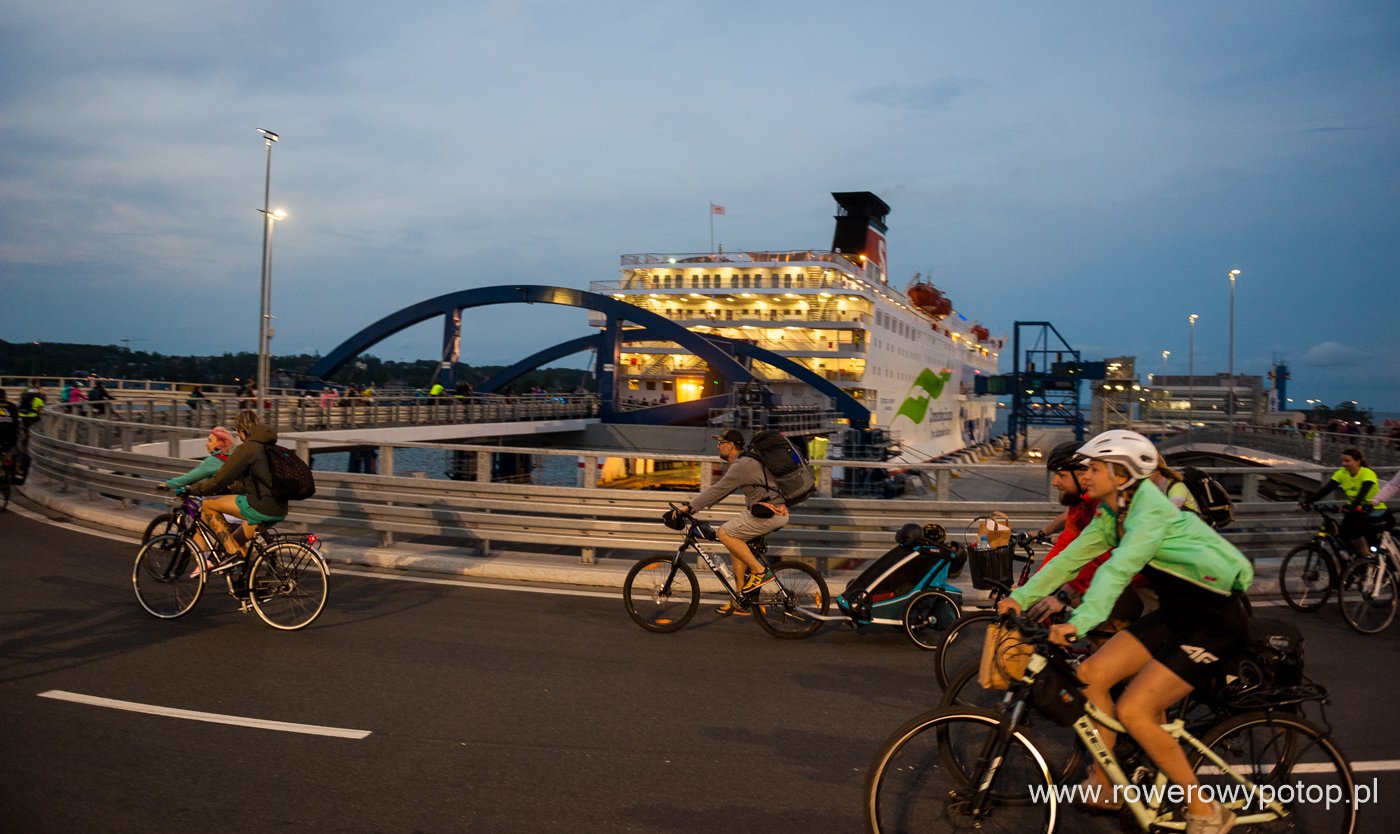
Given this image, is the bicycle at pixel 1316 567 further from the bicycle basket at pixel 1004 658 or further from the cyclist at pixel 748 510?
the bicycle basket at pixel 1004 658

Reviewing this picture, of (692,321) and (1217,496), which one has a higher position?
(692,321)

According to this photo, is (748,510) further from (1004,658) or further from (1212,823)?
(1212,823)

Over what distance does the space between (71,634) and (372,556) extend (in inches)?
135

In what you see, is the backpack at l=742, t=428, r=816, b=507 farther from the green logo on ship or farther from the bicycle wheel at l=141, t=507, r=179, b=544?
the green logo on ship

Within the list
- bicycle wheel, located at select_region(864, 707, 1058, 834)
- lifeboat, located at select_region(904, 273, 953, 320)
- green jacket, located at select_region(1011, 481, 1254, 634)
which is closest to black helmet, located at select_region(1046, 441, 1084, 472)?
green jacket, located at select_region(1011, 481, 1254, 634)

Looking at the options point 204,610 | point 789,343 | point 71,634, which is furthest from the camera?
point 789,343

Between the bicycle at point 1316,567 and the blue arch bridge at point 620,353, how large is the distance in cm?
3280

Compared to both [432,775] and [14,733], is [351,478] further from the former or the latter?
[432,775]

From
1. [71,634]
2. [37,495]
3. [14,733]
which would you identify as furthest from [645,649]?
[37,495]

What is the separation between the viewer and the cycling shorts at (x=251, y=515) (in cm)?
716

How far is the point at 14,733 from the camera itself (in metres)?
4.80

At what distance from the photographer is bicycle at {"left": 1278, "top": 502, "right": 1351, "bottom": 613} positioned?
27.3 ft

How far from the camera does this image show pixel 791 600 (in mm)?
7402

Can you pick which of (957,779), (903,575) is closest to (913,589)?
(903,575)
